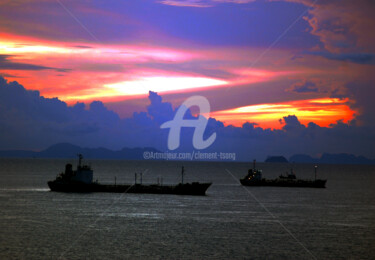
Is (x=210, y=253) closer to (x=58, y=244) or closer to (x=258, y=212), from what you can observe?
(x=58, y=244)

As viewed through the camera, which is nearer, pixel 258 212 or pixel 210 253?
pixel 210 253

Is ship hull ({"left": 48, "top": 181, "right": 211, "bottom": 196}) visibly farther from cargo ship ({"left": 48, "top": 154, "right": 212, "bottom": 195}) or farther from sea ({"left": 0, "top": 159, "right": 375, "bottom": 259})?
sea ({"left": 0, "top": 159, "right": 375, "bottom": 259})

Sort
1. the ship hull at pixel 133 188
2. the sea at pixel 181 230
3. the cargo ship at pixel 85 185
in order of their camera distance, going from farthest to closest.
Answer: the ship hull at pixel 133 188
the cargo ship at pixel 85 185
the sea at pixel 181 230

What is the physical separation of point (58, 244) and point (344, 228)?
47406mm

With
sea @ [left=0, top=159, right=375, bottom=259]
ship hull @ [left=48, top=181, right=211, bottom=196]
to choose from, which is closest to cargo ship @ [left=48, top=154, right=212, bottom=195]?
ship hull @ [left=48, top=181, right=211, bottom=196]

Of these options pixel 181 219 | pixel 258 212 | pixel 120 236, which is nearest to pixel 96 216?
pixel 181 219

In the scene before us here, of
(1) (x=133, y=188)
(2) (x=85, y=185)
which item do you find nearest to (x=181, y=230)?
(2) (x=85, y=185)

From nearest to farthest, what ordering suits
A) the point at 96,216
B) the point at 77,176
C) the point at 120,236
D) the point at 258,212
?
the point at 120,236, the point at 96,216, the point at 258,212, the point at 77,176

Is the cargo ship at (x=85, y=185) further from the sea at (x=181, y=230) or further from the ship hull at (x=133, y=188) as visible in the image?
the sea at (x=181, y=230)

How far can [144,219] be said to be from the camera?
91250mm

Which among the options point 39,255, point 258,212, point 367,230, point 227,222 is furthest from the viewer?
point 258,212

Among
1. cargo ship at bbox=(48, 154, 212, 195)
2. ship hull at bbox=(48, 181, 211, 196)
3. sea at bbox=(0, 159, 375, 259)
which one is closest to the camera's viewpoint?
sea at bbox=(0, 159, 375, 259)

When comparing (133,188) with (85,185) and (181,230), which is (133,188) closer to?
(85,185)

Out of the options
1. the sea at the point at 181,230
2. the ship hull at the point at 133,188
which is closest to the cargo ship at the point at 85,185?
the ship hull at the point at 133,188
